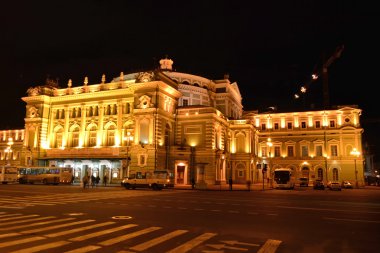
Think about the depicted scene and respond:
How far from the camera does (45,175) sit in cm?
5431

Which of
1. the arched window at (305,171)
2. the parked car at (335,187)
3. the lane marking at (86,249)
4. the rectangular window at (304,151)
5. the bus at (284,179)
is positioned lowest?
the lane marking at (86,249)

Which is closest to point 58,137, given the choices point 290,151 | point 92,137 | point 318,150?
point 92,137

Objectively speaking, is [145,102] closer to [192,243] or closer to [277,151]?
[277,151]

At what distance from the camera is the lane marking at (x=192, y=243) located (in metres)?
9.60

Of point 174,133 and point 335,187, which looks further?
point 174,133

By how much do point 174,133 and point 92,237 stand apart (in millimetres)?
48425

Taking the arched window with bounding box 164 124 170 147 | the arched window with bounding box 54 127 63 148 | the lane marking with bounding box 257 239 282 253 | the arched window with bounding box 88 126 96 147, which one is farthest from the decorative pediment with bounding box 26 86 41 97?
the lane marking with bounding box 257 239 282 253

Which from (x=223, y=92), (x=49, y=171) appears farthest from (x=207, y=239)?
(x=223, y=92)

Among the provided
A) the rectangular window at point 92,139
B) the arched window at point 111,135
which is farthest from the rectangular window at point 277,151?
the rectangular window at point 92,139

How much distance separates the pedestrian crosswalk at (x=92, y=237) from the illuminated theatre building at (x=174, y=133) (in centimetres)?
3513

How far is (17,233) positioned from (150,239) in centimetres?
482

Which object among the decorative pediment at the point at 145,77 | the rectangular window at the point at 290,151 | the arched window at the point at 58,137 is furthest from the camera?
the rectangular window at the point at 290,151

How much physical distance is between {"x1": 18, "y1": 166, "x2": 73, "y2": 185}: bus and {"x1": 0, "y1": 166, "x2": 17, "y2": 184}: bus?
121 centimetres

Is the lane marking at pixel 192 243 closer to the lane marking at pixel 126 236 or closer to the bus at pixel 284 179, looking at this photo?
the lane marking at pixel 126 236
